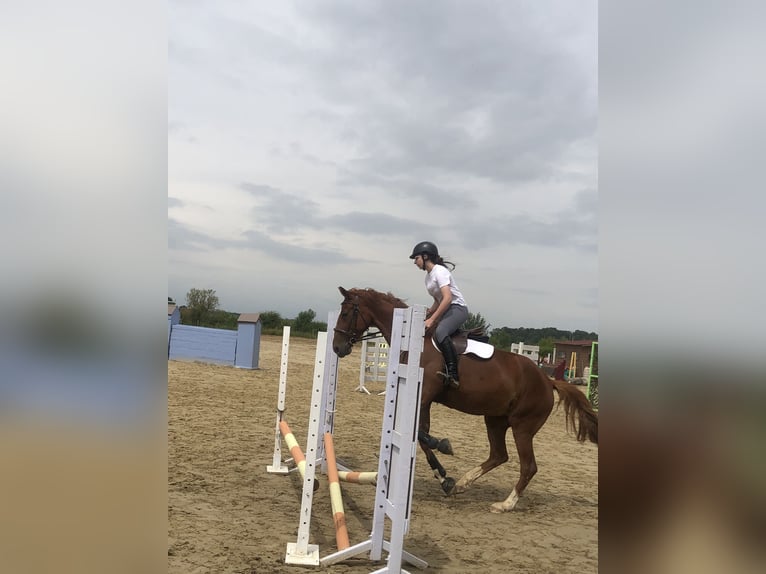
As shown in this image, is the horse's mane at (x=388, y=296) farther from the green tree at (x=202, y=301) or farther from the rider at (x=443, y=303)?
the green tree at (x=202, y=301)

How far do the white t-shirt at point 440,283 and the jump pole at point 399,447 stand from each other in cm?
181

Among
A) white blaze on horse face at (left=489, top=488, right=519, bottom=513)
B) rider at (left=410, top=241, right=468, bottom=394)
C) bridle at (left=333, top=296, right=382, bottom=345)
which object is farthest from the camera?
bridle at (left=333, top=296, right=382, bottom=345)

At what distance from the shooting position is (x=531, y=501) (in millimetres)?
5465

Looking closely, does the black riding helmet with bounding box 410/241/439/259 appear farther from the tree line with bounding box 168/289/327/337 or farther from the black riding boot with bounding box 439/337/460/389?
the tree line with bounding box 168/289/327/337

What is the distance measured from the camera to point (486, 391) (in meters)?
5.27

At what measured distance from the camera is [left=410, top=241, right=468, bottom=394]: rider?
5184 mm

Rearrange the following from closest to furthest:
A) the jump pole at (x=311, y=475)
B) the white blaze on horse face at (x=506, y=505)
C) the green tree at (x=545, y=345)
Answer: the jump pole at (x=311, y=475)
the white blaze on horse face at (x=506, y=505)
the green tree at (x=545, y=345)

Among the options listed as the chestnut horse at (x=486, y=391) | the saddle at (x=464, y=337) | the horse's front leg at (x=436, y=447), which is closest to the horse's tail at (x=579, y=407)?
the chestnut horse at (x=486, y=391)

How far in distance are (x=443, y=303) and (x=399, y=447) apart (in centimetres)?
207

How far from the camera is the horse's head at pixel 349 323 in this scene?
5418 millimetres

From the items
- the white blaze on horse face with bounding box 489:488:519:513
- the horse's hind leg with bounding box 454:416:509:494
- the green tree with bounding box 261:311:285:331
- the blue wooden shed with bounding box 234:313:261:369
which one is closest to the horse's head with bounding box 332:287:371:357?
the horse's hind leg with bounding box 454:416:509:494
